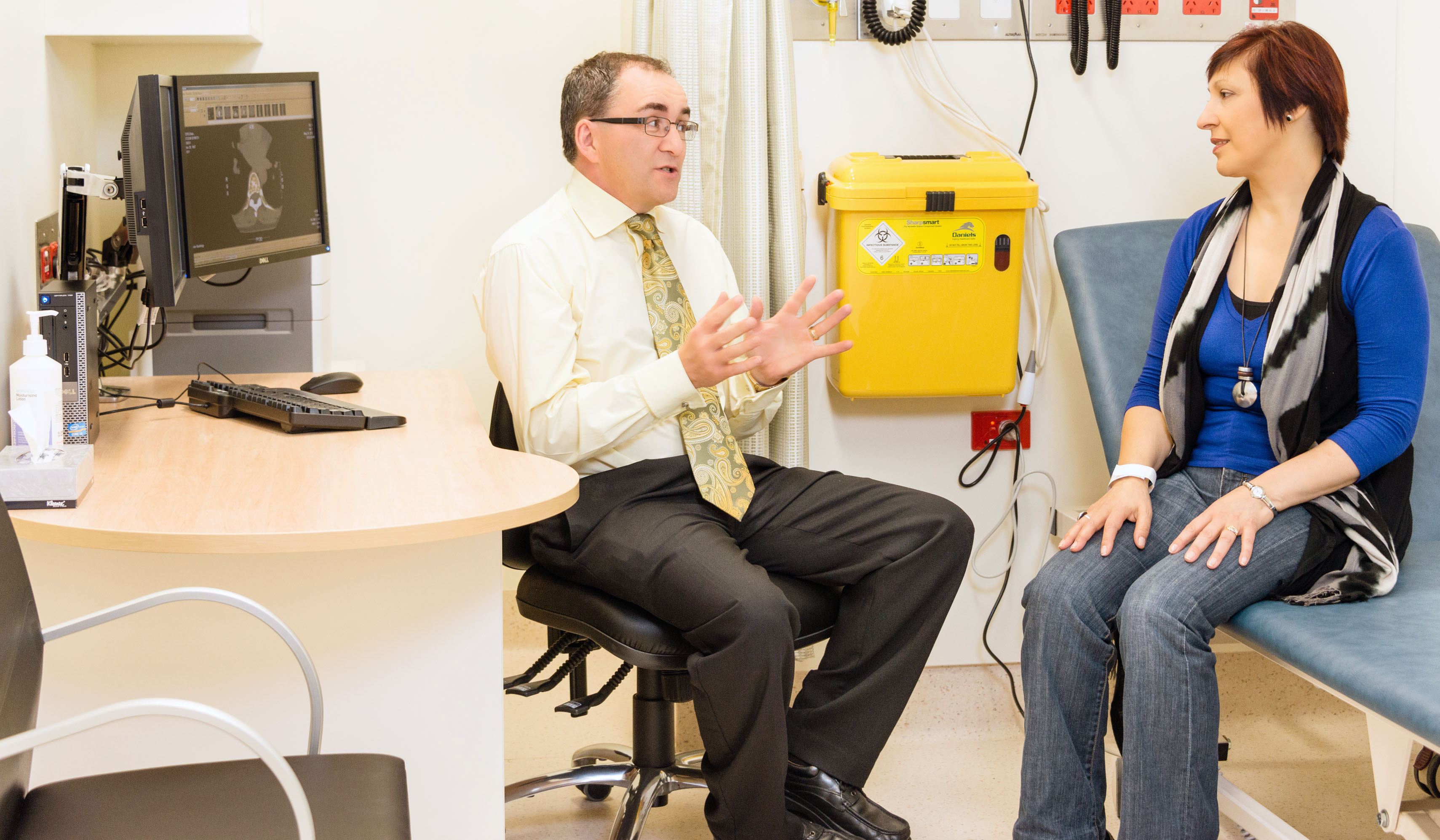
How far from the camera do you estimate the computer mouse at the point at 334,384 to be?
6.56 feet

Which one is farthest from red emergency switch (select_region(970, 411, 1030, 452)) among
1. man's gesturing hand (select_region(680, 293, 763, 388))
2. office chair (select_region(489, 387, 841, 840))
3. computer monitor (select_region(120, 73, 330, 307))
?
computer monitor (select_region(120, 73, 330, 307))

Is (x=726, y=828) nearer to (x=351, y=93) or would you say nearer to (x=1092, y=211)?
(x=1092, y=211)

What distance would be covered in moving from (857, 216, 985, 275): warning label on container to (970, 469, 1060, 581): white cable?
0.56 meters

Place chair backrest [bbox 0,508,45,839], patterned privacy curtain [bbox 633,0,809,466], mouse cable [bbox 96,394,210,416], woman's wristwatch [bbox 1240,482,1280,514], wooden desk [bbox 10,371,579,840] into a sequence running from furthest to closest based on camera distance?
patterned privacy curtain [bbox 633,0,809,466] < mouse cable [bbox 96,394,210,416] < woman's wristwatch [bbox 1240,482,1280,514] < wooden desk [bbox 10,371,579,840] < chair backrest [bbox 0,508,45,839]

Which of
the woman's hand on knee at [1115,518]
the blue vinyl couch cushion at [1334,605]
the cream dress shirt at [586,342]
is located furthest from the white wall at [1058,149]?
the woman's hand on knee at [1115,518]

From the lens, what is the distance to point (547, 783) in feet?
6.38

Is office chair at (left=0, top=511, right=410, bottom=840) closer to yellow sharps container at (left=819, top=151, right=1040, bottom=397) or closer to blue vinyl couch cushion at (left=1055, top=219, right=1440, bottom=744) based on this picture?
blue vinyl couch cushion at (left=1055, top=219, right=1440, bottom=744)

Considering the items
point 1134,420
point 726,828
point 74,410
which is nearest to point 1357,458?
point 1134,420

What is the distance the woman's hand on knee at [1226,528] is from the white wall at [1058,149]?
0.87 m

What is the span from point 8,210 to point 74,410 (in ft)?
1.36

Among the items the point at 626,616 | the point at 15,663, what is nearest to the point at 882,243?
the point at 626,616

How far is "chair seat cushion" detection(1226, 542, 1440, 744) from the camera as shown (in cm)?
135

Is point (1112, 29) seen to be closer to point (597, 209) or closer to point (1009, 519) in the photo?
point (1009, 519)

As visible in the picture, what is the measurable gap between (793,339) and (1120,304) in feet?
2.30
